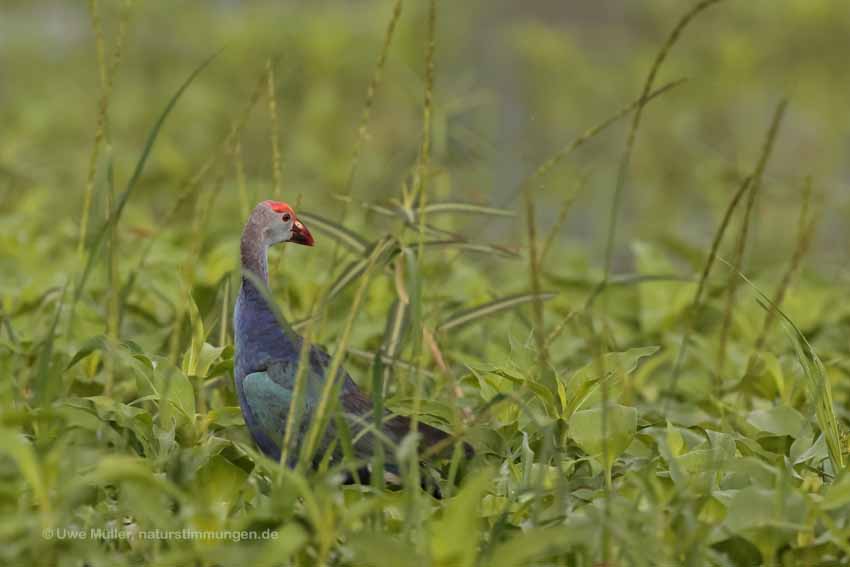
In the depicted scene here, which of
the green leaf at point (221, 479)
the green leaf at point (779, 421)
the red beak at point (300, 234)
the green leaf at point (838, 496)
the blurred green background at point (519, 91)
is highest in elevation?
the red beak at point (300, 234)

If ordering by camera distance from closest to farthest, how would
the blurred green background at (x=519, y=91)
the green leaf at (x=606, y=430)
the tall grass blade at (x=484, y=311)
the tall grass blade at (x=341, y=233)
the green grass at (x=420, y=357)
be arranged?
the green grass at (x=420, y=357) → the green leaf at (x=606, y=430) → the tall grass blade at (x=484, y=311) → the tall grass blade at (x=341, y=233) → the blurred green background at (x=519, y=91)

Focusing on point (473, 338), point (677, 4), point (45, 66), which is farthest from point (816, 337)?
point (45, 66)

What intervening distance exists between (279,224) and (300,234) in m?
0.07

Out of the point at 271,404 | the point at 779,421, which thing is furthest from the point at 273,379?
the point at 779,421

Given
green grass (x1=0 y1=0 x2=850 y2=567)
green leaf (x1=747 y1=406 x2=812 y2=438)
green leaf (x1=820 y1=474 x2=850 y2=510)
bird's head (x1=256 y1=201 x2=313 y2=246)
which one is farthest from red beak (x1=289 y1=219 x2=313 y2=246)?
green leaf (x1=820 y1=474 x2=850 y2=510)

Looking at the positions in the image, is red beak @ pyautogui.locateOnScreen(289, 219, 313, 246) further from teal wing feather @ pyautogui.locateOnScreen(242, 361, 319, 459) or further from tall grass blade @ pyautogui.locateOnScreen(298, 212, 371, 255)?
teal wing feather @ pyautogui.locateOnScreen(242, 361, 319, 459)

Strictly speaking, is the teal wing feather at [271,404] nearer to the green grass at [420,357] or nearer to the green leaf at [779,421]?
the green grass at [420,357]

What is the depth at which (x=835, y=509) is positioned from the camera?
2656 millimetres

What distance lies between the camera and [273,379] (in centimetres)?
311

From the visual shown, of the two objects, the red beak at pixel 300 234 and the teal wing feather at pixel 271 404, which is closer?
the teal wing feather at pixel 271 404

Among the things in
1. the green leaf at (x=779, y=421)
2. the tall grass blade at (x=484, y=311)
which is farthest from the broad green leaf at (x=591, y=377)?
the green leaf at (x=779, y=421)

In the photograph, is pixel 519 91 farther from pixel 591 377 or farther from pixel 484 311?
pixel 591 377

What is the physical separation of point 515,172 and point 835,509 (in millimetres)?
9698

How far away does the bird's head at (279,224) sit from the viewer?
3350 millimetres
